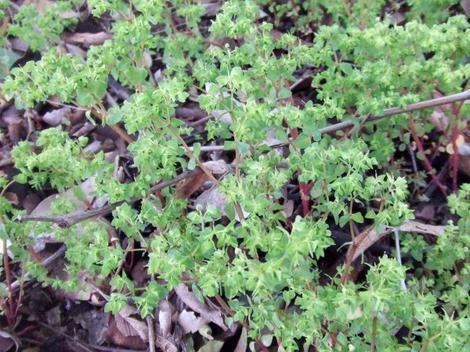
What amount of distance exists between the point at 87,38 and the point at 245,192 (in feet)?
6.59

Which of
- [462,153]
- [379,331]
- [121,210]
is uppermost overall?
[121,210]

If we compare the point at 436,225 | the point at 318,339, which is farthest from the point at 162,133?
the point at 436,225

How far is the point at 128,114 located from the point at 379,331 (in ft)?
2.96

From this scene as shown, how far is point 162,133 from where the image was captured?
182 cm

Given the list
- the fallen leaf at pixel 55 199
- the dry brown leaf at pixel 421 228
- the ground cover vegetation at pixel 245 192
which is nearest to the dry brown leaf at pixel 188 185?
the ground cover vegetation at pixel 245 192

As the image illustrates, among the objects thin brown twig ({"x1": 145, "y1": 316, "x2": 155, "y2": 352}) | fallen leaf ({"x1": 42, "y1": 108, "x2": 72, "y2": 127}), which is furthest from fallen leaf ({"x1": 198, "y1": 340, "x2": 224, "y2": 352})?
fallen leaf ({"x1": 42, "y1": 108, "x2": 72, "y2": 127})

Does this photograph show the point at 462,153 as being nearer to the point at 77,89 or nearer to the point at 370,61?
the point at 370,61

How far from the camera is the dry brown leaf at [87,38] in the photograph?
3.27 metres

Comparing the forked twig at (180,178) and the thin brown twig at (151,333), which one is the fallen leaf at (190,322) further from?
the forked twig at (180,178)

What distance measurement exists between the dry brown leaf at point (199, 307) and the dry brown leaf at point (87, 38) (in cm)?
159

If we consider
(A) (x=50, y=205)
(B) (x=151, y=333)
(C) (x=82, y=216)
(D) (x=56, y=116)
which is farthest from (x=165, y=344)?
(D) (x=56, y=116)

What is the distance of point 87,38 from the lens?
10.8 ft

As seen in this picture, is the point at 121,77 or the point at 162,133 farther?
the point at 121,77

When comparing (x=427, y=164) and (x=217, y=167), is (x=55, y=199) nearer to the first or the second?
(x=217, y=167)
